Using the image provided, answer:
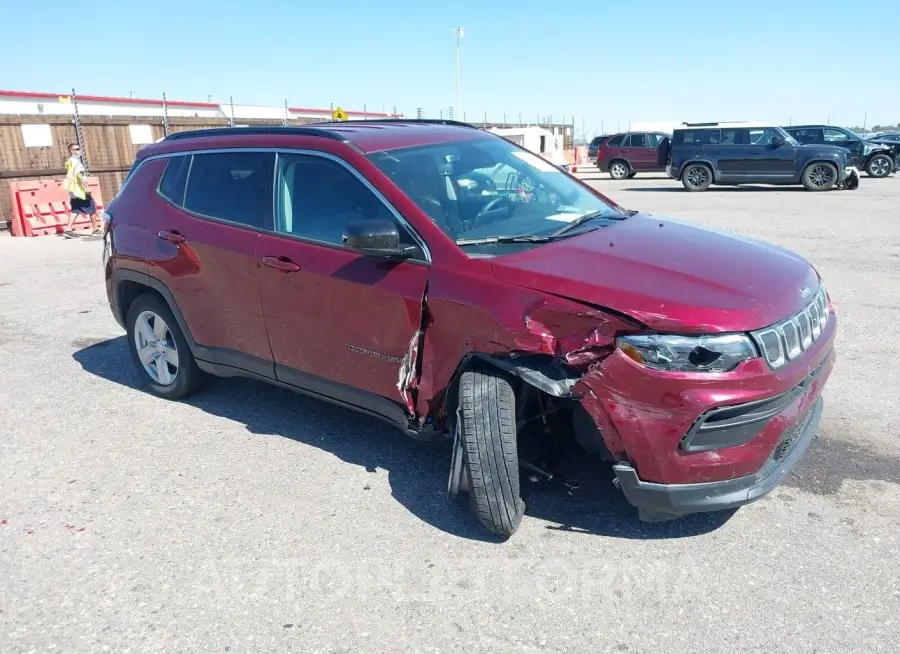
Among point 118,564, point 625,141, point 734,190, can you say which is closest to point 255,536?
point 118,564

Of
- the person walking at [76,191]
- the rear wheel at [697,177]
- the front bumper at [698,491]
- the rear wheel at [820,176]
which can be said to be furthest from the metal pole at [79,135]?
the rear wheel at [820,176]

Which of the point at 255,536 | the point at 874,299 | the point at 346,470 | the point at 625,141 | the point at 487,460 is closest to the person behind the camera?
the point at 487,460

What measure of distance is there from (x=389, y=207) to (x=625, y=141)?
1016 inches

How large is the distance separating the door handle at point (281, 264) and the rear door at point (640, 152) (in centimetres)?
2525

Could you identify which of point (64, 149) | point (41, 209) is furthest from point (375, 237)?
point (64, 149)

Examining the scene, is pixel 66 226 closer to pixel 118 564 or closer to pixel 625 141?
pixel 118 564

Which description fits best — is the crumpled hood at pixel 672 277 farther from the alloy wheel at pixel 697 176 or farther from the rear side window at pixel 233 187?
the alloy wheel at pixel 697 176

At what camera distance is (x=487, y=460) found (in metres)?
3.13

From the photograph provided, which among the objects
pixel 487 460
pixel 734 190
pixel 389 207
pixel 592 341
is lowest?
pixel 734 190

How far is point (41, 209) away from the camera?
14.8m

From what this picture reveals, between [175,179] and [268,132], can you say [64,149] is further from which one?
[268,132]

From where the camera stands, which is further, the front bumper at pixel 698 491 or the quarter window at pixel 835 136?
the quarter window at pixel 835 136

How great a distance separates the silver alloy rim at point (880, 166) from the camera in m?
24.2

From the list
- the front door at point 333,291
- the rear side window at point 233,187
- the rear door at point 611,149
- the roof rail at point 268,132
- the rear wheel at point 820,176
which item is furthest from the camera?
the rear door at point 611,149
